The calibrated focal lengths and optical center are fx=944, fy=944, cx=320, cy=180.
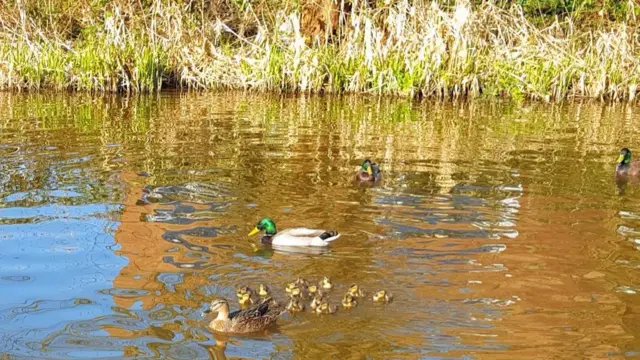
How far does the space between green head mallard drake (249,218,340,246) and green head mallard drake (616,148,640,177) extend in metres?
4.91

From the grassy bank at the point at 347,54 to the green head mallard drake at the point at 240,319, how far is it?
14.4 meters

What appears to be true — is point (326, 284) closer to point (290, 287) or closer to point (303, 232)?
point (290, 287)

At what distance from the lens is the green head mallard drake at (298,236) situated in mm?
9062

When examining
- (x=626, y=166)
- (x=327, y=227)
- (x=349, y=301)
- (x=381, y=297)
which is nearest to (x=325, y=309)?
(x=349, y=301)

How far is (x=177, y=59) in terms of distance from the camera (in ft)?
78.2

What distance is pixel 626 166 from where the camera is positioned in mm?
12461

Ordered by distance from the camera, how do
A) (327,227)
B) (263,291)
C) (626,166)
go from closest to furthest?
(263,291) < (327,227) < (626,166)

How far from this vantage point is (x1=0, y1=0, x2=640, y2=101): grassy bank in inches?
829

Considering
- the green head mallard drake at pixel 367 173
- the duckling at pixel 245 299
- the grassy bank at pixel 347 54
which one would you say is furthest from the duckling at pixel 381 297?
the grassy bank at pixel 347 54

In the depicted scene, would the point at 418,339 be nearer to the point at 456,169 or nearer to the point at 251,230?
the point at 251,230

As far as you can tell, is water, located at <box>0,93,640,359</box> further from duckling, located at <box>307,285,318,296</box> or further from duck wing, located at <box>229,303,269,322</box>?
duckling, located at <box>307,285,318,296</box>

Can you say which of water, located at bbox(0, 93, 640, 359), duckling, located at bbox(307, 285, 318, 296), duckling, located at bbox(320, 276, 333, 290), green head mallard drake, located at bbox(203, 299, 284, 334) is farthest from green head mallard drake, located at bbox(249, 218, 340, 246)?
green head mallard drake, located at bbox(203, 299, 284, 334)

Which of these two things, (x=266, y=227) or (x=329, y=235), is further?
(x=266, y=227)

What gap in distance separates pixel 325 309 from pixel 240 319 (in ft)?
2.41
